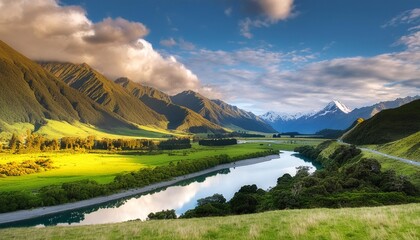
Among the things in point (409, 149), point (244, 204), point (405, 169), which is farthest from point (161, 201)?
point (409, 149)

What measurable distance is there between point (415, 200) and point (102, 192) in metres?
99.9

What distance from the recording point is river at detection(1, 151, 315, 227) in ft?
311

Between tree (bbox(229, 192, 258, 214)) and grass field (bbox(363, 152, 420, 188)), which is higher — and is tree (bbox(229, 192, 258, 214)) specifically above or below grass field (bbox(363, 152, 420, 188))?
below

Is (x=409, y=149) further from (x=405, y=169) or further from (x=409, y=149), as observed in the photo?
(x=405, y=169)

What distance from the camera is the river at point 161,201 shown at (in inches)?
3738

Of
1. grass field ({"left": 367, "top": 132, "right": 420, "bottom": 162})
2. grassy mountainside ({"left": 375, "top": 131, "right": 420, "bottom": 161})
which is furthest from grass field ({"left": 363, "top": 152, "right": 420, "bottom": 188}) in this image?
grassy mountainside ({"left": 375, "top": 131, "right": 420, "bottom": 161})

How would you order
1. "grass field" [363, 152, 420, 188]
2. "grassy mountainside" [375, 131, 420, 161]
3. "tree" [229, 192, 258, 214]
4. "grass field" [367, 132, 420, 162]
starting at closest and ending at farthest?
"tree" [229, 192, 258, 214] < "grass field" [363, 152, 420, 188] < "grass field" [367, 132, 420, 162] < "grassy mountainside" [375, 131, 420, 161]

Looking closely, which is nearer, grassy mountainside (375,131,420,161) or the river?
the river

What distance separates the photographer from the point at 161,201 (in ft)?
393

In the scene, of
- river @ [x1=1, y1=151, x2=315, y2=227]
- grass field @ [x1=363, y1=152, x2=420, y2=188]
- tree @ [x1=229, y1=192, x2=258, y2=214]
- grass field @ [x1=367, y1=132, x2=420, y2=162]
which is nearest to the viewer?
tree @ [x1=229, y1=192, x2=258, y2=214]

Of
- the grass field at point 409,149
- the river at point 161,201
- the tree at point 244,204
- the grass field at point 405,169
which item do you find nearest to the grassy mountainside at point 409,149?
the grass field at point 409,149

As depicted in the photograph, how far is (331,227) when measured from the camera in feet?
67.5

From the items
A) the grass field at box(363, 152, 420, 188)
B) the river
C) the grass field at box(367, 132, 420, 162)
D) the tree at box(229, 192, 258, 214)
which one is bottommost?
the river

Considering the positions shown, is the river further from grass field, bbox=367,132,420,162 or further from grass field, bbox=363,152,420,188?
grass field, bbox=367,132,420,162
